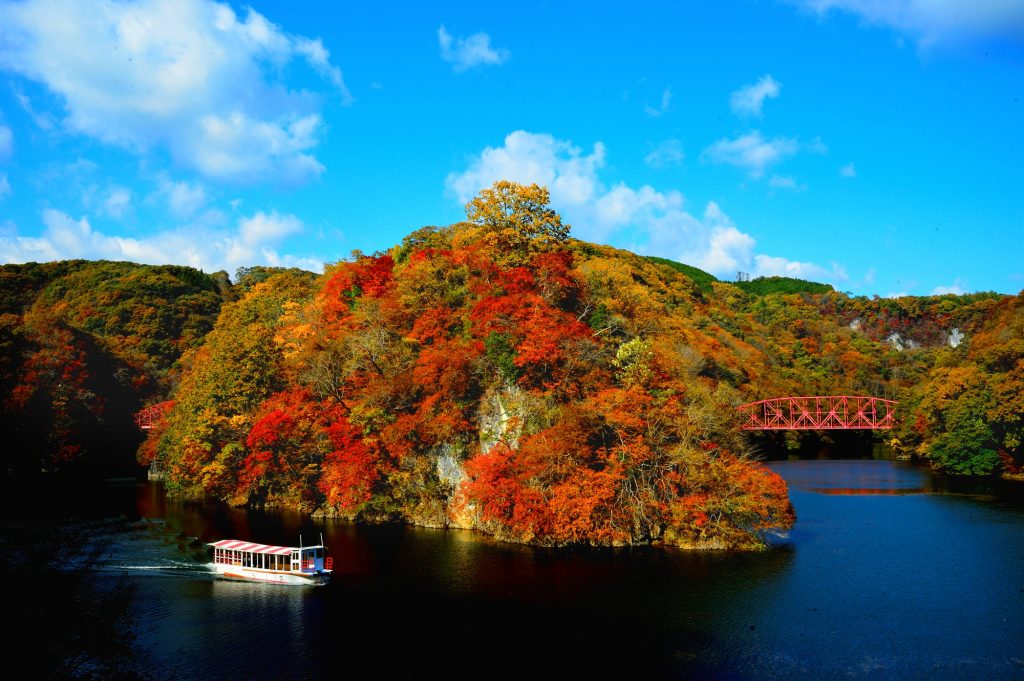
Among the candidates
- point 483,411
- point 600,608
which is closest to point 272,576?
point 600,608

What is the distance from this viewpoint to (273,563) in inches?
1628

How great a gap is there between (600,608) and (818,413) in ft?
245

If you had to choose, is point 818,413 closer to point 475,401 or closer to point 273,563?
point 475,401

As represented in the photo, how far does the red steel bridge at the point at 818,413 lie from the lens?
94550 mm

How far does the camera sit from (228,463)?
196 feet

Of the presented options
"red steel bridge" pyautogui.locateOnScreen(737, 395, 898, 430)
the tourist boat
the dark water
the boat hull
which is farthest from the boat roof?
"red steel bridge" pyautogui.locateOnScreen(737, 395, 898, 430)

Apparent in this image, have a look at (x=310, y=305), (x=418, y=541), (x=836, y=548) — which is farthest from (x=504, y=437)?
(x=310, y=305)

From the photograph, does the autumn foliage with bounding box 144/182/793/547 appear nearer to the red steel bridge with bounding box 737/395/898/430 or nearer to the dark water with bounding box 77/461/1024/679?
the dark water with bounding box 77/461/1024/679

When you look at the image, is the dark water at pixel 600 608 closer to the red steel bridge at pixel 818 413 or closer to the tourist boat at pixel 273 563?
the tourist boat at pixel 273 563

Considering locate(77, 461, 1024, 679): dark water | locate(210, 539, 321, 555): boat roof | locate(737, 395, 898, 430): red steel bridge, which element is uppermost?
locate(737, 395, 898, 430): red steel bridge

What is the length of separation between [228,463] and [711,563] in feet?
129

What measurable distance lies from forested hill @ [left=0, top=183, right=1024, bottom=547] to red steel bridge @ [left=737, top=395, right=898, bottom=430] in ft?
14.9

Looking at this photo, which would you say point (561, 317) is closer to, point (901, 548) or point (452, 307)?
point (452, 307)

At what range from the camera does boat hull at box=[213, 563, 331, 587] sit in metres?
38.6
